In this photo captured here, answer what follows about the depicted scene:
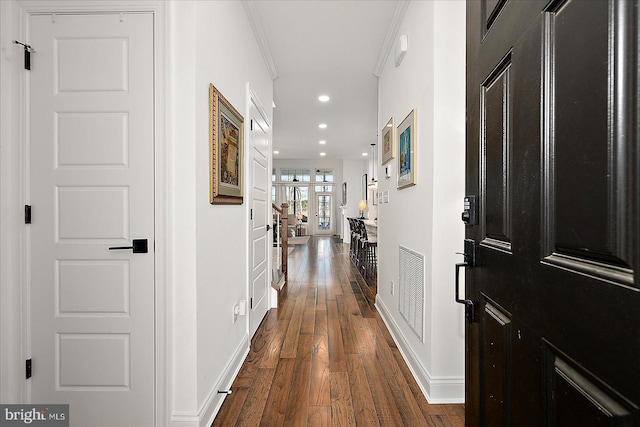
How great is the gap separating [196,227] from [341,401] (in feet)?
4.49

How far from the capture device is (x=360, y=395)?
2.10 m

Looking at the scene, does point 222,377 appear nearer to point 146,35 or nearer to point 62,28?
point 146,35

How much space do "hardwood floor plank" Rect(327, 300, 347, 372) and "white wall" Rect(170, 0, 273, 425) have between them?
0.82m

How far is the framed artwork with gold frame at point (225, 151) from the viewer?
1.97 meters

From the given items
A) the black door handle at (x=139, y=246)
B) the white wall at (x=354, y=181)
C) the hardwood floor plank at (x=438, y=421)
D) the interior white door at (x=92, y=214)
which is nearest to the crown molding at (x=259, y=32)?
the interior white door at (x=92, y=214)

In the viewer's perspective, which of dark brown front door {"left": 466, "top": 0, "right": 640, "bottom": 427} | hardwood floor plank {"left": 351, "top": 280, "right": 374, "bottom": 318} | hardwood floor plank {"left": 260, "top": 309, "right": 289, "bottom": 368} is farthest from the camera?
hardwood floor plank {"left": 351, "top": 280, "right": 374, "bottom": 318}

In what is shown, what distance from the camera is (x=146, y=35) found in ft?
5.61

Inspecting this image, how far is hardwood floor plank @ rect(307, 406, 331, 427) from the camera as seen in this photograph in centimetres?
182

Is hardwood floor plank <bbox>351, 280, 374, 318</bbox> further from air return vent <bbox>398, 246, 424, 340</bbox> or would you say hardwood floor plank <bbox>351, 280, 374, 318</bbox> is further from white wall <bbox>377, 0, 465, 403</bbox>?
white wall <bbox>377, 0, 465, 403</bbox>

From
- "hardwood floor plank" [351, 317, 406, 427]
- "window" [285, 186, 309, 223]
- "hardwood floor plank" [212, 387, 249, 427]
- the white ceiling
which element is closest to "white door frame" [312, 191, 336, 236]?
"window" [285, 186, 309, 223]

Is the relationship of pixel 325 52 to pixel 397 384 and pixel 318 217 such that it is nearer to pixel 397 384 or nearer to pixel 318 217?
pixel 397 384

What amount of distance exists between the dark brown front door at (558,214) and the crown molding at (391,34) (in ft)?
6.65

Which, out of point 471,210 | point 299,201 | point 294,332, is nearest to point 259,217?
point 294,332

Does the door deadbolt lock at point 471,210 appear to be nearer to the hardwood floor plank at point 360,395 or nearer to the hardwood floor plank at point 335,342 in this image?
the hardwood floor plank at point 360,395
